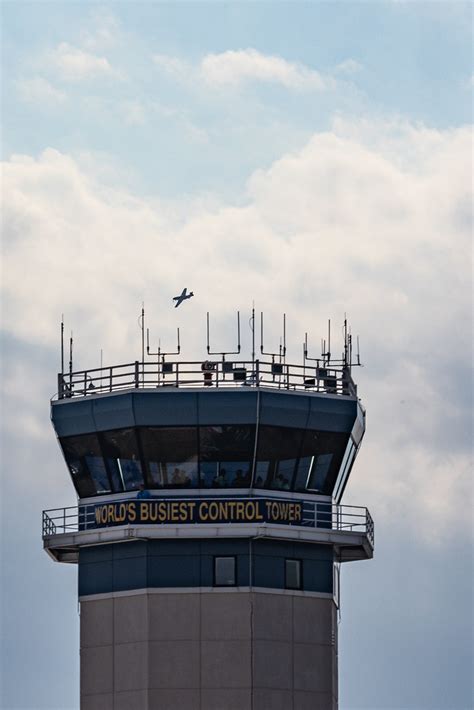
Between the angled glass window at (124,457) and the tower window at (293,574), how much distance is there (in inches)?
270

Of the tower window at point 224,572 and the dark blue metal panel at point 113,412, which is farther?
the dark blue metal panel at point 113,412

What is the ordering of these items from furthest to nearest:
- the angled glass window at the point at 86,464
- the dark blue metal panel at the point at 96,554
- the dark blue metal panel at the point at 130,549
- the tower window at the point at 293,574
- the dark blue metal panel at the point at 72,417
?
1. the angled glass window at the point at 86,464
2. the dark blue metal panel at the point at 72,417
3. the dark blue metal panel at the point at 96,554
4. the tower window at the point at 293,574
5. the dark blue metal panel at the point at 130,549

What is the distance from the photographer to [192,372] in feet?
297

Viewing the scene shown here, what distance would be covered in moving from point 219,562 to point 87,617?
19.5 feet

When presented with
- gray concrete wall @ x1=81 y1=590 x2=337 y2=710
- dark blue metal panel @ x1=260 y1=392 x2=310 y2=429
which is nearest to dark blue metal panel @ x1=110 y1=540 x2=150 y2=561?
gray concrete wall @ x1=81 y1=590 x2=337 y2=710

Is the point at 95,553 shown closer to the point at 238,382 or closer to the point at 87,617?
the point at 87,617

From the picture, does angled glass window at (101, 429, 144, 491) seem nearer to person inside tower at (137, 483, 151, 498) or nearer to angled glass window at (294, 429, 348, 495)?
person inside tower at (137, 483, 151, 498)

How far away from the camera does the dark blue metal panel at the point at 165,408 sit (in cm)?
8950

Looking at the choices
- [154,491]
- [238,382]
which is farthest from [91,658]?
[238,382]

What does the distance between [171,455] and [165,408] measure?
77.6 inches

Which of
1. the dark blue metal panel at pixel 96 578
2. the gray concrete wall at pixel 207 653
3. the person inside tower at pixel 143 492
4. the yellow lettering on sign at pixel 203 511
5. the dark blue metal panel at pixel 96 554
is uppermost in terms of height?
the person inside tower at pixel 143 492

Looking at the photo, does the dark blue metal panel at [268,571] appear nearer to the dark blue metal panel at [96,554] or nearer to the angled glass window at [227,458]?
the angled glass window at [227,458]

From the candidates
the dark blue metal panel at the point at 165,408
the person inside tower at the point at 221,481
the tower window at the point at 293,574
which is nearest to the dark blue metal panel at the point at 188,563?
the tower window at the point at 293,574

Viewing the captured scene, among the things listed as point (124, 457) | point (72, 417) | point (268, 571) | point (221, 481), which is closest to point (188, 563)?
point (268, 571)
